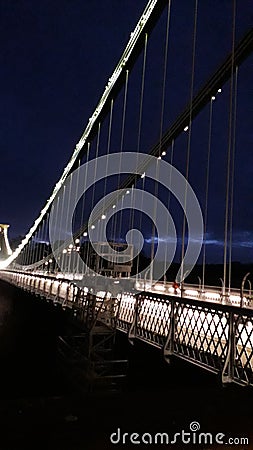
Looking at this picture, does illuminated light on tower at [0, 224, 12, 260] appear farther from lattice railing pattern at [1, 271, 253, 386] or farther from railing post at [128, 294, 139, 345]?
railing post at [128, 294, 139, 345]

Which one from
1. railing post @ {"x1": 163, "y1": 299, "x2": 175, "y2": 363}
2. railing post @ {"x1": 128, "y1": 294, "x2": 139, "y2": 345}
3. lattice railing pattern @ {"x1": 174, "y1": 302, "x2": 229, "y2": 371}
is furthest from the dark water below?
railing post @ {"x1": 128, "y1": 294, "x2": 139, "y2": 345}

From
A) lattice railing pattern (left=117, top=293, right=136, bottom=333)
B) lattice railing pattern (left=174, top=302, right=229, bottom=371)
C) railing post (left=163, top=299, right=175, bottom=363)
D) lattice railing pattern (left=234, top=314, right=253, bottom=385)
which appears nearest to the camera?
lattice railing pattern (left=234, top=314, right=253, bottom=385)

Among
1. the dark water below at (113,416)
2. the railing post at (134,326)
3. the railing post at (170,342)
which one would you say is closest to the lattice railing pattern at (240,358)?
the railing post at (170,342)

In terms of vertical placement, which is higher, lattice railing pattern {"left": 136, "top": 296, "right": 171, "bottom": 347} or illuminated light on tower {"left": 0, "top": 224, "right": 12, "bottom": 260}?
illuminated light on tower {"left": 0, "top": 224, "right": 12, "bottom": 260}

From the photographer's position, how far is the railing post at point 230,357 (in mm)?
5223

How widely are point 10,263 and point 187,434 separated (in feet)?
246

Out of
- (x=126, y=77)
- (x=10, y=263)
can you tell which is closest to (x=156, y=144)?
(x=126, y=77)

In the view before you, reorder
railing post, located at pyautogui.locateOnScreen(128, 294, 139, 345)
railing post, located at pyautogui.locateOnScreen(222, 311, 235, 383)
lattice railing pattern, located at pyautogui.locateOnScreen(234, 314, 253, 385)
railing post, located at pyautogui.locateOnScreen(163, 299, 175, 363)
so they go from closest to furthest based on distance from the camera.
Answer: lattice railing pattern, located at pyautogui.locateOnScreen(234, 314, 253, 385)
railing post, located at pyautogui.locateOnScreen(222, 311, 235, 383)
railing post, located at pyautogui.locateOnScreen(163, 299, 175, 363)
railing post, located at pyautogui.locateOnScreen(128, 294, 139, 345)

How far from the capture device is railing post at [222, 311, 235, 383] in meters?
5.22

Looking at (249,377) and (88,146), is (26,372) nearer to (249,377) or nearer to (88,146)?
(249,377)

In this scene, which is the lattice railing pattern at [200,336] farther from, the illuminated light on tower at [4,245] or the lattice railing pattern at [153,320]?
the illuminated light on tower at [4,245]

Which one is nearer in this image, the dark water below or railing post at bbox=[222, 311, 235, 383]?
the dark water below

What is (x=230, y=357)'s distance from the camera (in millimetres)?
5262

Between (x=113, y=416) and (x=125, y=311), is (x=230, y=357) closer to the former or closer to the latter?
(x=113, y=416)
